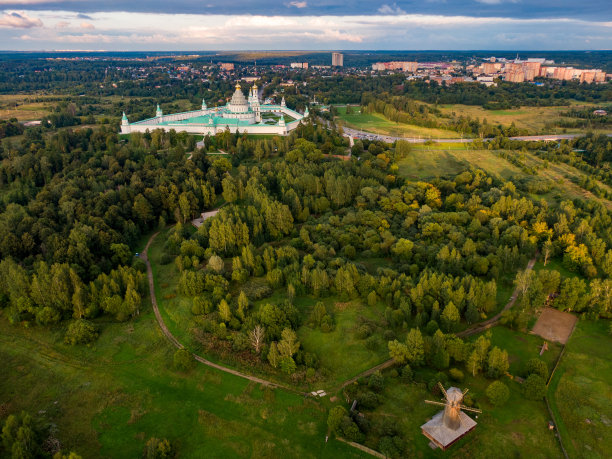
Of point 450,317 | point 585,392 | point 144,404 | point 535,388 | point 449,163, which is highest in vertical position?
point 449,163

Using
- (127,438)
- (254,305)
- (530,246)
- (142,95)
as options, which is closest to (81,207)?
Answer: (254,305)

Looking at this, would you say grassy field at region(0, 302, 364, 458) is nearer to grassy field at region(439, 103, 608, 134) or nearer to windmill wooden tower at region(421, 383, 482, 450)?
windmill wooden tower at region(421, 383, 482, 450)

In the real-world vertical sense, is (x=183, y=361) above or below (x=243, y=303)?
below

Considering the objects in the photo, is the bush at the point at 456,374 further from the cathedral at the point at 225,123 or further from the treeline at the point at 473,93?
the treeline at the point at 473,93

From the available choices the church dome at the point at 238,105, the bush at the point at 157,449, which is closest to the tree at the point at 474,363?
the bush at the point at 157,449

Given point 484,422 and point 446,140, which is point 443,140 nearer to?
point 446,140

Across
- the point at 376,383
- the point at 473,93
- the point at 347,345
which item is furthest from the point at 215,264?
the point at 473,93
